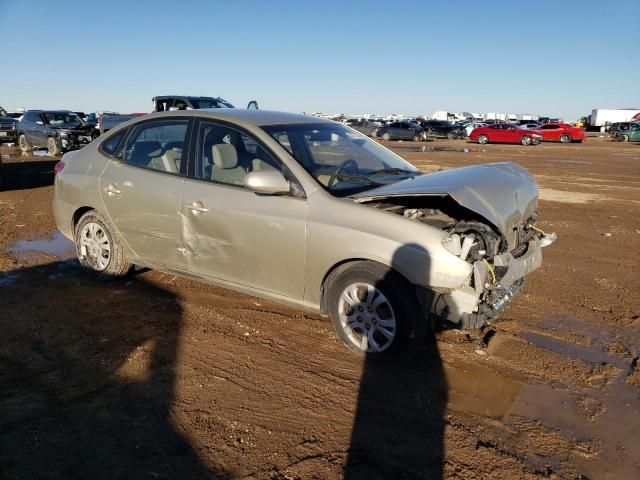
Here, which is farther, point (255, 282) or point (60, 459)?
point (255, 282)

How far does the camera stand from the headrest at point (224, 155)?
459cm

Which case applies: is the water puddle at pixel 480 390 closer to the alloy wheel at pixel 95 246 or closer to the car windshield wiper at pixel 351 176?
the car windshield wiper at pixel 351 176

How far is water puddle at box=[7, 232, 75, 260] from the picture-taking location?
6.71 metres

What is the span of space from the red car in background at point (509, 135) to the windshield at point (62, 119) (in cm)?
2599

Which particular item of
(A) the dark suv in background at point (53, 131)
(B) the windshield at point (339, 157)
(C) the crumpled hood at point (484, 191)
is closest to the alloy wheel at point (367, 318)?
(C) the crumpled hood at point (484, 191)

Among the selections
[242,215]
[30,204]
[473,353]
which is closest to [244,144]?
[242,215]

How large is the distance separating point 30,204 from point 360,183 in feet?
27.1

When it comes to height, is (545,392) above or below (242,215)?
below

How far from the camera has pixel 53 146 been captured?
2092 centimetres

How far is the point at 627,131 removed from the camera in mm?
38656

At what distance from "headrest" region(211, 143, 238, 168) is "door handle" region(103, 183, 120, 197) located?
3.84 ft

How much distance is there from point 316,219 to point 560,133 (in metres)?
37.9

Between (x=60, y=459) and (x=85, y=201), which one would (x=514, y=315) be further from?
(x=85, y=201)

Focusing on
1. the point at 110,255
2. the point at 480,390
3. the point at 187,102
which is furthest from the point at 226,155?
the point at 187,102
